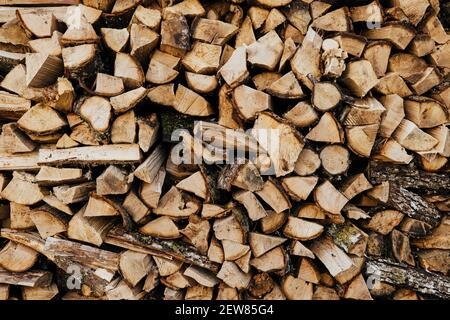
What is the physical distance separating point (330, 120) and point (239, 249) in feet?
2.49

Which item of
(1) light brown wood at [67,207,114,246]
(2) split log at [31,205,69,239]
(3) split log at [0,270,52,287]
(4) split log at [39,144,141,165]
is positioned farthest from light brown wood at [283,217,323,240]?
(3) split log at [0,270,52,287]

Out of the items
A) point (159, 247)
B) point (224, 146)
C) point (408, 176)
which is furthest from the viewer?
point (408, 176)

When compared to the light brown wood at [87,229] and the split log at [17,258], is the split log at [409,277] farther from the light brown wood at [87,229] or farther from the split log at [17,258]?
the split log at [17,258]

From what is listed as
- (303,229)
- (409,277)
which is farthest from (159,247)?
(409,277)

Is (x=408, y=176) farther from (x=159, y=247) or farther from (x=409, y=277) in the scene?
(x=159, y=247)

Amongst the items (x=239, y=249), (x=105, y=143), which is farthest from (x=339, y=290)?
(x=105, y=143)

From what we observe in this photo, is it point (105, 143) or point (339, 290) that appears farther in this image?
point (339, 290)

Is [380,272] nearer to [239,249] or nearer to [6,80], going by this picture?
[239,249]

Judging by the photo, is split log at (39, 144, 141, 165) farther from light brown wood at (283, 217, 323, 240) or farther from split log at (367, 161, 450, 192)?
split log at (367, 161, 450, 192)

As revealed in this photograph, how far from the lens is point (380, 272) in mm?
2303

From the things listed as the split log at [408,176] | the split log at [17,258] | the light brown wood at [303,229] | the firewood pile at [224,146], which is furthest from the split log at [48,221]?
the split log at [408,176]

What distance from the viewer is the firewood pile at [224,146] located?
203 cm

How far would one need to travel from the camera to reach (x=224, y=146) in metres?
2.05

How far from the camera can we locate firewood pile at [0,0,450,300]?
2.03 m
